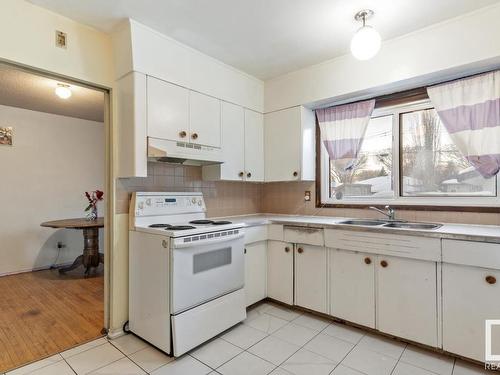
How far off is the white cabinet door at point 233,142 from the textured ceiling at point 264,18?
57 centimetres

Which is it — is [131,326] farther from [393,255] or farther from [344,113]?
[344,113]

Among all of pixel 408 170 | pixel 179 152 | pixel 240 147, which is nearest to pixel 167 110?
pixel 179 152

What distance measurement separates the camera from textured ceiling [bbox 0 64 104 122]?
304 cm

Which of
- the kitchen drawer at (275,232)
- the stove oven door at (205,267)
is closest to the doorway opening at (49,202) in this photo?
the stove oven door at (205,267)

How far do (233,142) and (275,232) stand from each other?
3.24ft

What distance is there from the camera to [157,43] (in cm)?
224

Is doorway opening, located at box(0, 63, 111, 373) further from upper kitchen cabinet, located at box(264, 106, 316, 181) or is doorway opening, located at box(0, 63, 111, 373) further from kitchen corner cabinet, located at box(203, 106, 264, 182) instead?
upper kitchen cabinet, located at box(264, 106, 316, 181)

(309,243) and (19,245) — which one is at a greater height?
(309,243)

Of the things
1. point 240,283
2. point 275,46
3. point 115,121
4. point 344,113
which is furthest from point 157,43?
point 240,283

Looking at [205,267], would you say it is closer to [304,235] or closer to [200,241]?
[200,241]

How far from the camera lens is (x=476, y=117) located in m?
2.15

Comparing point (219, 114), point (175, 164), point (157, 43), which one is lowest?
point (175, 164)

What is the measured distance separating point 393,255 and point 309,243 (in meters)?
0.69

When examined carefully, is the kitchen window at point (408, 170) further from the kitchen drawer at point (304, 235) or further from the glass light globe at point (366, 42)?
the glass light globe at point (366, 42)
